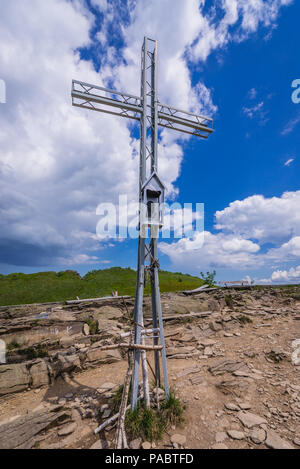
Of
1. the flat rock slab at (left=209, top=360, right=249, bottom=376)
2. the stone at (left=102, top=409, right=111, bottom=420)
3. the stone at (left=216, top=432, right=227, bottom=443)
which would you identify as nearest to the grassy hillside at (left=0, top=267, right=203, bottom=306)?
the flat rock slab at (left=209, top=360, right=249, bottom=376)

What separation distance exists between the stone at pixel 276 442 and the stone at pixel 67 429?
4.91 meters

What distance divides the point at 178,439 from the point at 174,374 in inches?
135

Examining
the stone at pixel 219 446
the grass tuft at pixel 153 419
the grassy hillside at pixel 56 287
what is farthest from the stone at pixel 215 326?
the stone at pixel 219 446

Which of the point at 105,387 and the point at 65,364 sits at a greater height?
the point at 65,364

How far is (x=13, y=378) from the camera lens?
787 centimetres

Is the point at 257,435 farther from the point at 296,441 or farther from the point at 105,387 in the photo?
the point at 105,387

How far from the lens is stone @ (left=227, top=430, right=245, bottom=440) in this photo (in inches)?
189

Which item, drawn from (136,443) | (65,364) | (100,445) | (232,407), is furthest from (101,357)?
(232,407)

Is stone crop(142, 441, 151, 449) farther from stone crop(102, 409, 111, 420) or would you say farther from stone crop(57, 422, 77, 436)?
stone crop(57, 422, 77, 436)

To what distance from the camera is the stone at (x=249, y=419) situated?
520 cm

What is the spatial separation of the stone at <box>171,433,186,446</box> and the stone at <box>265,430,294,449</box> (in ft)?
6.25

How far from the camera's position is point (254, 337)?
11203mm
